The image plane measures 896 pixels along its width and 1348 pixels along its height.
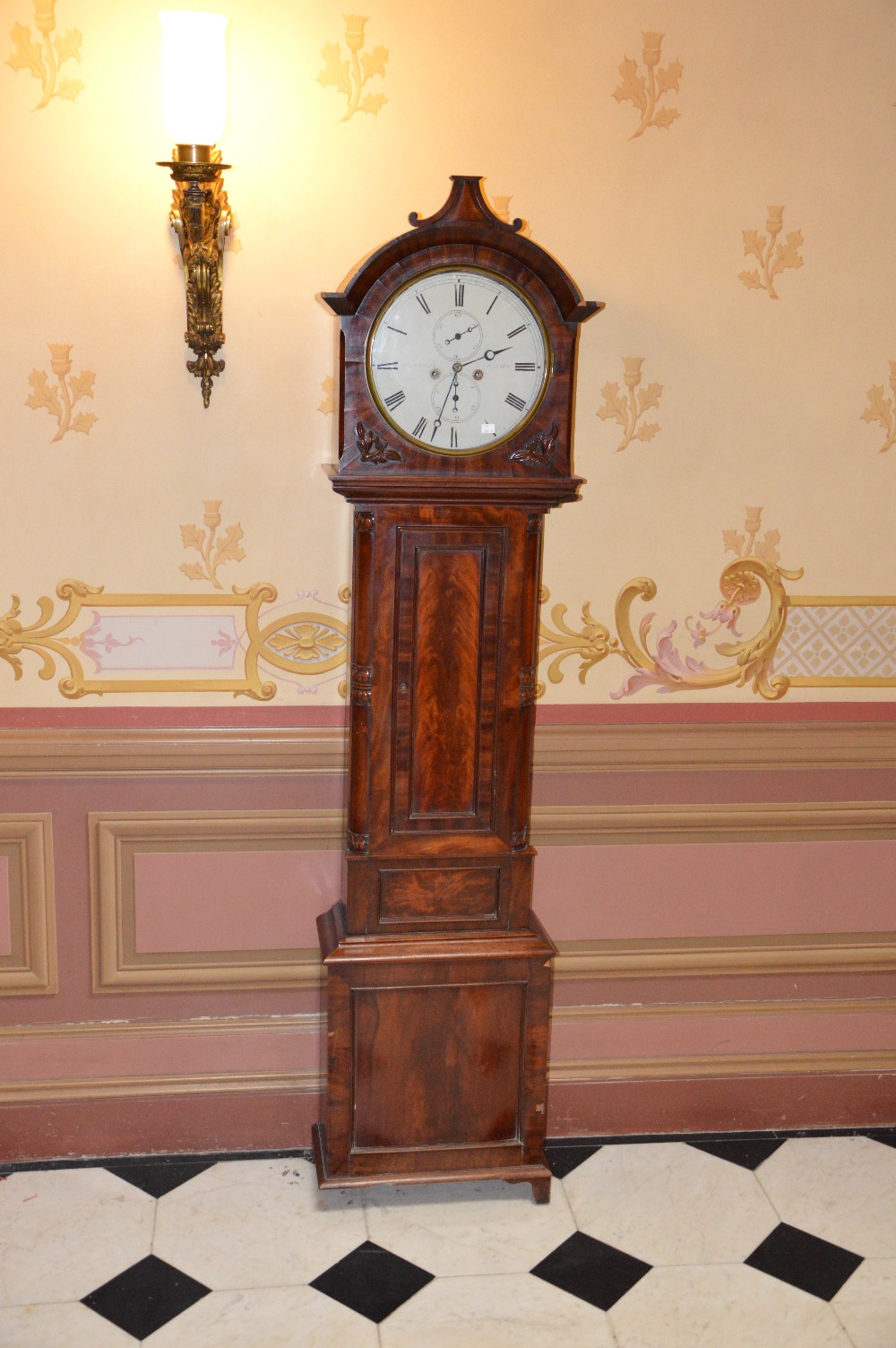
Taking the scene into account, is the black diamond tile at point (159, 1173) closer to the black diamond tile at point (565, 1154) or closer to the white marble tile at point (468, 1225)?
the white marble tile at point (468, 1225)

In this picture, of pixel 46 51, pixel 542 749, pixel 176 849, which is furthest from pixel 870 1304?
pixel 46 51

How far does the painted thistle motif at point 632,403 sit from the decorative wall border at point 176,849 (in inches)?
38.1

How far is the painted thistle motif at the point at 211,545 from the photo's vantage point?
88.9 inches

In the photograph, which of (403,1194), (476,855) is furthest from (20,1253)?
(476,855)

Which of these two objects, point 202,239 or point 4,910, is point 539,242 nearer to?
point 202,239

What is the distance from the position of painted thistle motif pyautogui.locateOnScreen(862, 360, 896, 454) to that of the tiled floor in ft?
5.05

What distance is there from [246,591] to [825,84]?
1.49 metres

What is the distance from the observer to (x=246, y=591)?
90.4 inches

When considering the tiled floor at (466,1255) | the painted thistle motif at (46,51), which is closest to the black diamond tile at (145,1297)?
the tiled floor at (466,1255)

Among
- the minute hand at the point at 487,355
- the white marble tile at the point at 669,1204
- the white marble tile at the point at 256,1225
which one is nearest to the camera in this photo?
the minute hand at the point at 487,355

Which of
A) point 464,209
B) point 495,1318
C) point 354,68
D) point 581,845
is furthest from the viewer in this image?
point 581,845

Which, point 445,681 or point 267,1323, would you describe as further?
point 445,681

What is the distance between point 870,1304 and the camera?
2076 mm

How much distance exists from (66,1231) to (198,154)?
1.95 m
